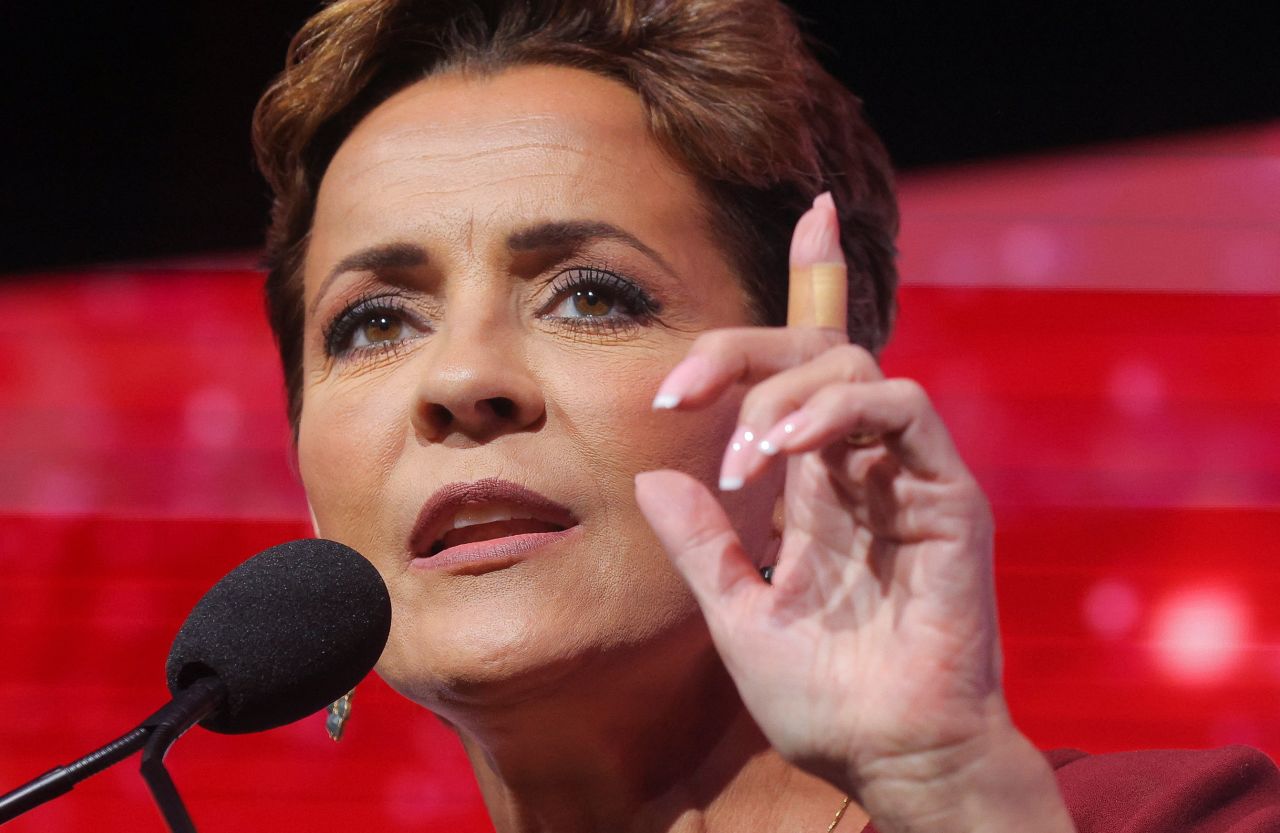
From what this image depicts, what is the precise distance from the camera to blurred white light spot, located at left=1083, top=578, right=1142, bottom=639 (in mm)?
2131

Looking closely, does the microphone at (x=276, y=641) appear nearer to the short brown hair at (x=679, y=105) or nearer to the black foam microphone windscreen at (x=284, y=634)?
the black foam microphone windscreen at (x=284, y=634)

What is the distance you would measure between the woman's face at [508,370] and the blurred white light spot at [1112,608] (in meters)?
0.92

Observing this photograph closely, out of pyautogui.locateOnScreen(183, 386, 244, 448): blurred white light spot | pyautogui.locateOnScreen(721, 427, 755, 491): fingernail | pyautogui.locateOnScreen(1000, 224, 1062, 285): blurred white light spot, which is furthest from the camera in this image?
pyautogui.locateOnScreen(183, 386, 244, 448): blurred white light spot

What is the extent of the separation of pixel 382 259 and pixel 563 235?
0.21 meters

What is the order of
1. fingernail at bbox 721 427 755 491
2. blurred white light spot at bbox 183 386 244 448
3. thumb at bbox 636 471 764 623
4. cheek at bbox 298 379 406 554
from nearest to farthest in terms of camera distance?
fingernail at bbox 721 427 755 491 → thumb at bbox 636 471 764 623 → cheek at bbox 298 379 406 554 → blurred white light spot at bbox 183 386 244 448

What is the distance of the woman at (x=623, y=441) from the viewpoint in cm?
100

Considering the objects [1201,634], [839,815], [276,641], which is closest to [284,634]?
[276,641]

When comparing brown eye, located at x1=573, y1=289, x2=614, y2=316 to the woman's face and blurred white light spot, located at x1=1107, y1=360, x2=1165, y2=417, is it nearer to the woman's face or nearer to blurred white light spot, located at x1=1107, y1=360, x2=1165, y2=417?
the woman's face

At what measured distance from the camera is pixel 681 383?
3.08 ft

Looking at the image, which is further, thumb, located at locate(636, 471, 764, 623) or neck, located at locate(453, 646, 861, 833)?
neck, located at locate(453, 646, 861, 833)

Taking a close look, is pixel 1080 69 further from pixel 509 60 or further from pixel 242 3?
pixel 242 3

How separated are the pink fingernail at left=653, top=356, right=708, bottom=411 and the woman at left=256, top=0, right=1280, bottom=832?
0.13 feet

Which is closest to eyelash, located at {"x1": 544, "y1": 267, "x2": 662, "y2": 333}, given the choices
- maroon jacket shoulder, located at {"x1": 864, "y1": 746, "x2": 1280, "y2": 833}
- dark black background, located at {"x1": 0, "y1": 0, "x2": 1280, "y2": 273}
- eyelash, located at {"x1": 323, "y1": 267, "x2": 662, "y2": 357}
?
eyelash, located at {"x1": 323, "y1": 267, "x2": 662, "y2": 357}

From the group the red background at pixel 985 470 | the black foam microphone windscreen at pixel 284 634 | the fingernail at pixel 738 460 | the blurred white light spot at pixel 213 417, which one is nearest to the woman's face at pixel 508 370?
the black foam microphone windscreen at pixel 284 634
